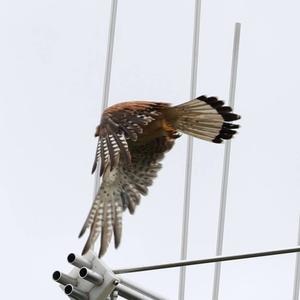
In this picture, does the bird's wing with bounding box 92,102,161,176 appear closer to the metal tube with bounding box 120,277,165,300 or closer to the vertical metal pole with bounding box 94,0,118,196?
the vertical metal pole with bounding box 94,0,118,196

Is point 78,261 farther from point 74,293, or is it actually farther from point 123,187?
point 123,187

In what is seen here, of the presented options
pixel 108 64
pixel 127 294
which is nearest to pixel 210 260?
pixel 127 294

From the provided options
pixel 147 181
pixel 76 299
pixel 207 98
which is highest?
pixel 207 98

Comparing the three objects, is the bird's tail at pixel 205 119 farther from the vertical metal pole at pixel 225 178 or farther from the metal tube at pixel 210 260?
the metal tube at pixel 210 260

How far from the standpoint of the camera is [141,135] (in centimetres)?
611

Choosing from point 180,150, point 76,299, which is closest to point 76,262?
point 76,299

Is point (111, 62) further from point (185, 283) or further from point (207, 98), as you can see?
point (185, 283)

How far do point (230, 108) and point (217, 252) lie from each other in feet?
2.01

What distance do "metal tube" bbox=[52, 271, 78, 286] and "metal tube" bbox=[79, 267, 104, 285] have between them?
0.06 metres

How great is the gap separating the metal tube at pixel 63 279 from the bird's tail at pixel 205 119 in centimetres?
129

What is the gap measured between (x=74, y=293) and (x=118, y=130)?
1284 millimetres

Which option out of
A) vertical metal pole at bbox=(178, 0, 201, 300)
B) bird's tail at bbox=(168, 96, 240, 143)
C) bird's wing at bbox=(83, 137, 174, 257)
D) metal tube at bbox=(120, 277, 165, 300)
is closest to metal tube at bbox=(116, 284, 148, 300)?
metal tube at bbox=(120, 277, 165, 300)

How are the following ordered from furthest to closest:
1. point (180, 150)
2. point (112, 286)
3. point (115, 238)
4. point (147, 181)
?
point (180, 150) < point (147, 181) < point (115, 238) < point (112, 286)

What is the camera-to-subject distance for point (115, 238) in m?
5.55
